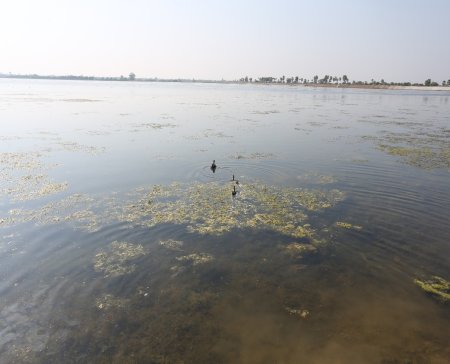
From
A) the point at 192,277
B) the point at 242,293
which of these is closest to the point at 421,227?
the point at 242,293

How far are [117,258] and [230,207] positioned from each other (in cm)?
500

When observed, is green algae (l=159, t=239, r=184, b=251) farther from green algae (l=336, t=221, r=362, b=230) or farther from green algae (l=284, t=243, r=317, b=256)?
green algae (l=336, t=221, r=362, b=230)

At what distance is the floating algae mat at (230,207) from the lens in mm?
11727

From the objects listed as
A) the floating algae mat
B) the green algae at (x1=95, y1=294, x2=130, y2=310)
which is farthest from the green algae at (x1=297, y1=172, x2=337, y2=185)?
the green algae at (x1=95, y1=294, x2=130, y2=310)

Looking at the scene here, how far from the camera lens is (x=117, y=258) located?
9531 millimetres

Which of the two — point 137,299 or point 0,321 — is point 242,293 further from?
point 0,321

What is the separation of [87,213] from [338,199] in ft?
32.5

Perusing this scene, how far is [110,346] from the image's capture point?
21.5ft

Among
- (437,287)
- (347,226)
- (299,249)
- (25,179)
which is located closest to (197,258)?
(299,249)

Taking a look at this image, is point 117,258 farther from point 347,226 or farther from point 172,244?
point 347,226

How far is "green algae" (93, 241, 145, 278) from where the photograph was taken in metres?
8.98

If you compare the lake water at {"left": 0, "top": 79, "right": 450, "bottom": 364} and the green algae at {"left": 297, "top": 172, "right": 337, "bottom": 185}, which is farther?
the green algae at {"left": 297, "top": 172, "right": 337, "bottom": 185}

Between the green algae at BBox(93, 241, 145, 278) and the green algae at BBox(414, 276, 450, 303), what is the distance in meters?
7.44

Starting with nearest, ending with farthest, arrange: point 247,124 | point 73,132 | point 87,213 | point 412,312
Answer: point 412,312
point 87,213
point 73,132
point 247,124
